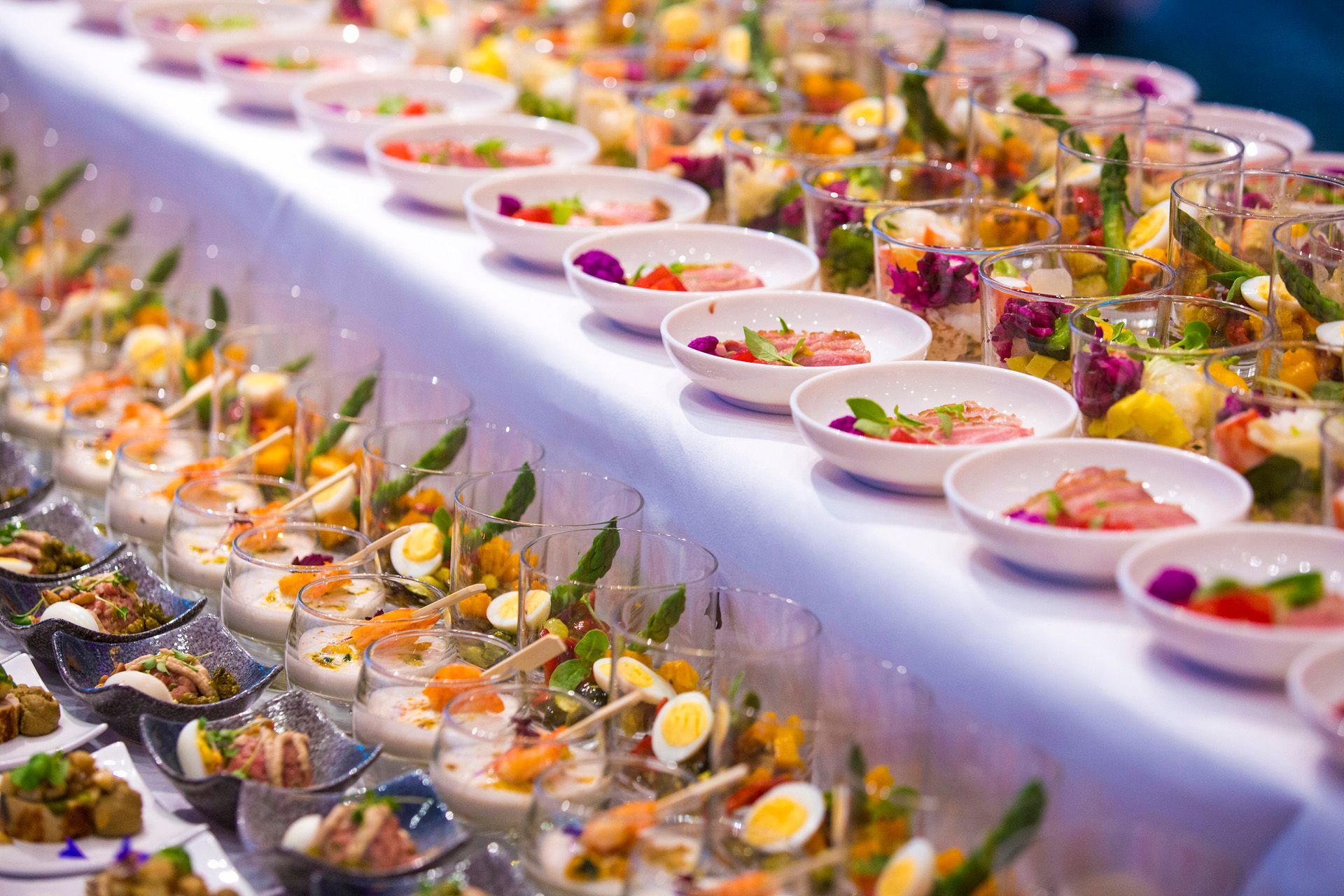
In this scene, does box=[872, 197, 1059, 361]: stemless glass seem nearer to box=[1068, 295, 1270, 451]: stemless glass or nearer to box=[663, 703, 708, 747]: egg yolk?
box=[1068, 295, 1270, 451]: stemless glass

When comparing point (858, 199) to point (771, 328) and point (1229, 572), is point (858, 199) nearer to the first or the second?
point (771, 328)

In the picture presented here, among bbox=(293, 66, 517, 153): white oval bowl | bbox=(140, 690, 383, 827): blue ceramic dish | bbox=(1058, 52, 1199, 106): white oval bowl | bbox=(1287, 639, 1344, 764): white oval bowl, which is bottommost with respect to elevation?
bbox=(140, 690, 383, 827): blue ceramic dish

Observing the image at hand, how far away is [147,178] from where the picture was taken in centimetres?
387

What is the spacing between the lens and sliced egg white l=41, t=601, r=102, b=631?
2.12 meters

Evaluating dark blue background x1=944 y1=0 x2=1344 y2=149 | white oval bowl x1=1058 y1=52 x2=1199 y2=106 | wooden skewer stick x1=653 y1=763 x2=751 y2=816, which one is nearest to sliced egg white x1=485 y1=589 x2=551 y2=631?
wooden skewer stick x1=653 y1=763 x2=751 y2=816

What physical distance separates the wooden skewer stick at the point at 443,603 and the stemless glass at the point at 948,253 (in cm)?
79

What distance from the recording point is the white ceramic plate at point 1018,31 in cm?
374

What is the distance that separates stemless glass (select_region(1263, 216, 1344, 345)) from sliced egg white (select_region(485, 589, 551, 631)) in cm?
106

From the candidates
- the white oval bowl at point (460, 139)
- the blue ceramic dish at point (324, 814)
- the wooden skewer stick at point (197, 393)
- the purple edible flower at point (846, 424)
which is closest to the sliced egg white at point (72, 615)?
the blue ceramic dish at point (324, 814)

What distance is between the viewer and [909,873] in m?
1.37

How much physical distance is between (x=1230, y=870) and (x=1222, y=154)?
4.85ft

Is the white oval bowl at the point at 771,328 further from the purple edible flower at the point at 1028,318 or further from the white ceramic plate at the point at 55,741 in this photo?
the white ceramic plate at the point at 55,741

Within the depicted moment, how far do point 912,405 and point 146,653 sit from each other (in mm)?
1167

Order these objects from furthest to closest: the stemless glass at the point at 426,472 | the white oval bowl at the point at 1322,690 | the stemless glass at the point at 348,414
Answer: the stemless glass at the point at 348,414 → the stemless glass at the point at 426,472 → the white oval bowl at the point at 1322,690
